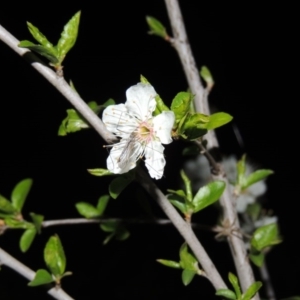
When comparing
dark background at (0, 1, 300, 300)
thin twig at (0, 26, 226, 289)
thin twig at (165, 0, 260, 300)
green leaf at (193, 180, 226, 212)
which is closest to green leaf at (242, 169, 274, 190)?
thin twig at (165, 0, 260, 300)

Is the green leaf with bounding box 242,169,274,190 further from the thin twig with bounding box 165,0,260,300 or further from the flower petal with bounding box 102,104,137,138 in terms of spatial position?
the flower petal with bounding box 102,104,137,138

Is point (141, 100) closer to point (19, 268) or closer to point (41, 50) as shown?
point (41, 50)

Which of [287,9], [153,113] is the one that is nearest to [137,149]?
[153,113]

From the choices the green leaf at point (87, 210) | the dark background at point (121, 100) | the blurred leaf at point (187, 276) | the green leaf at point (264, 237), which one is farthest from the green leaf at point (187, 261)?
the dark background at point (121, 100)

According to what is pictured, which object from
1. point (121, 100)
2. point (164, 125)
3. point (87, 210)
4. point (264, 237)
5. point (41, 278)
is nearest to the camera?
point (164, 125)

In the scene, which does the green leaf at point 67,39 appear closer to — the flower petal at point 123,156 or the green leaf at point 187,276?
the flower petal at point 123,156

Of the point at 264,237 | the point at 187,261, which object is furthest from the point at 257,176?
the point at 187,261

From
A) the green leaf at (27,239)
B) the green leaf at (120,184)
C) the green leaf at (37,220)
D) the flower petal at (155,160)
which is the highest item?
the flower petal at (155,160)
